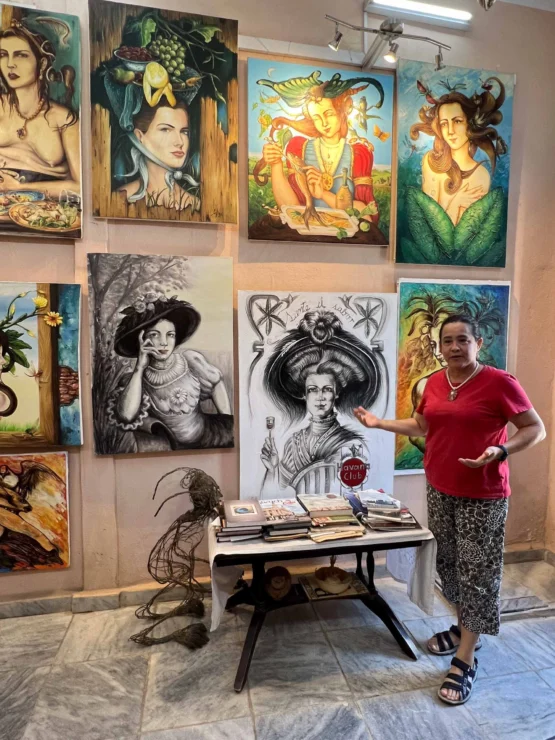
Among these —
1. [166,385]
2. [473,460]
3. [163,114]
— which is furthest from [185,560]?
[163,114]

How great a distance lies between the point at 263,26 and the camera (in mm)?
2520

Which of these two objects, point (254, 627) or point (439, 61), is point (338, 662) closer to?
point (254, 627)

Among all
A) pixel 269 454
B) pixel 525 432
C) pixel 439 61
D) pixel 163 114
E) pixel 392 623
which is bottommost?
pixel 392 623

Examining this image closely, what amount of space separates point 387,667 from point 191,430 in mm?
1549

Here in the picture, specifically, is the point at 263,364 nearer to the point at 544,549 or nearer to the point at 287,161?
the point at 287,161

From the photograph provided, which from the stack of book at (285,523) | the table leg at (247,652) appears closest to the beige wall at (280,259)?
the stack of book at (285,523)

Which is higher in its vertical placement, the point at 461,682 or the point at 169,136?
the point at 169,136

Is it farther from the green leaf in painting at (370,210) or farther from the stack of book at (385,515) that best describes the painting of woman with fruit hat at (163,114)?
the stack of book at (385,515)

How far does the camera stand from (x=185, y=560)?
2719 millimetres

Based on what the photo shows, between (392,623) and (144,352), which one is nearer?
(392,623)

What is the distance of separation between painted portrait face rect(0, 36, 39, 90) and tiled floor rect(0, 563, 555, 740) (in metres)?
2.87

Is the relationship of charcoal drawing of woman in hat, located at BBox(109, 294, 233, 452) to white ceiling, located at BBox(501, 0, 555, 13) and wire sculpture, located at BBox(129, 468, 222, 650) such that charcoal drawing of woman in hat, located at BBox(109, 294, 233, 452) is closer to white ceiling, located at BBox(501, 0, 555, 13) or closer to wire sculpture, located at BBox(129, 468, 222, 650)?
wire sculpture, located at BBox(129, 468, 222, 650)

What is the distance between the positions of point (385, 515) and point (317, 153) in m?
2.05

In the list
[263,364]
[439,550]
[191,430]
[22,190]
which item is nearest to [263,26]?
[22,190]
